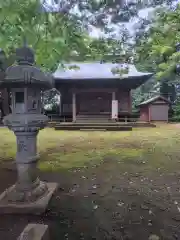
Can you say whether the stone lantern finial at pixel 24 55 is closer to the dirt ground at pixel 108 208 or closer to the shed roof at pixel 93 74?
the dirt ground at pixel 108 208

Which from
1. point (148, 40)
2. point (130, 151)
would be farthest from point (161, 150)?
point (148, 40)

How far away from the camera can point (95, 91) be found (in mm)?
18188

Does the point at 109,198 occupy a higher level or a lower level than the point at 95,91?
lower

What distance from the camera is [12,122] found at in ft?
10.8

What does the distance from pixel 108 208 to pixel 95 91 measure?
604 inches

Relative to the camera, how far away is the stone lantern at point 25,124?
3.16m

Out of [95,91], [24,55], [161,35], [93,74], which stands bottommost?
[24,55]

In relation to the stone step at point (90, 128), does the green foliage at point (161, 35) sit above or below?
above

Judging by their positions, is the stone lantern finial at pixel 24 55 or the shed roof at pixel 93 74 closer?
the stone lantern finial at pixel 24 55

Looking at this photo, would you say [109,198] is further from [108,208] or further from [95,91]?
[95,91]

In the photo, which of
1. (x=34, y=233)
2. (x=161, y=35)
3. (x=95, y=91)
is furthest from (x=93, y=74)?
(x=34, y=233)

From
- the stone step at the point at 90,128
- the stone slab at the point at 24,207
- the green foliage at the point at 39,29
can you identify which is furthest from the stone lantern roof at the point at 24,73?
the stone step at the point at 90,128

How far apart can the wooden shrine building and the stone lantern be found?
14106mm

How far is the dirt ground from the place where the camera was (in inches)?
105
